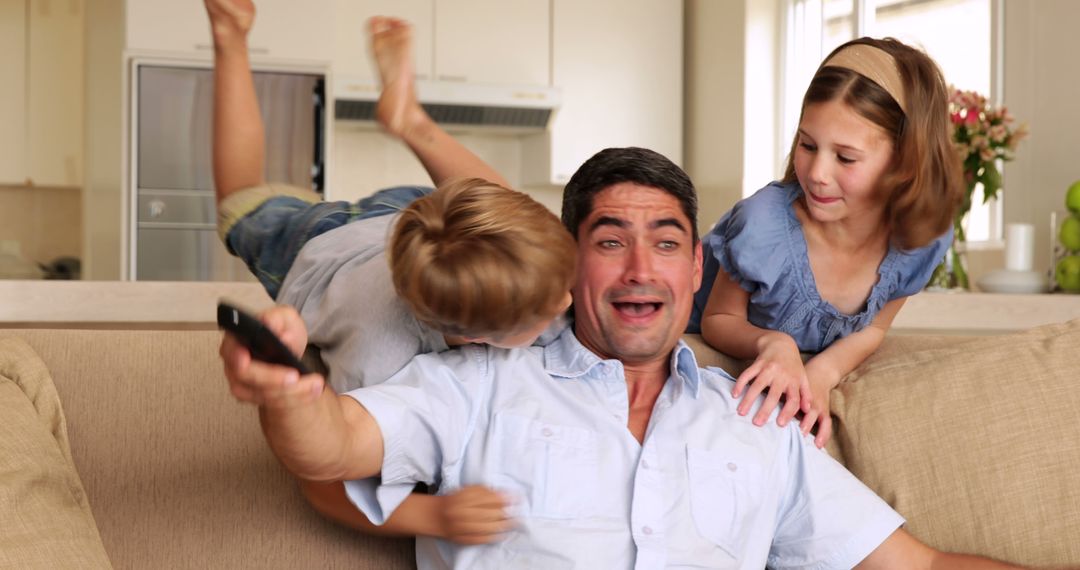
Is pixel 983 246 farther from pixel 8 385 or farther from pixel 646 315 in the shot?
pixel 8 385

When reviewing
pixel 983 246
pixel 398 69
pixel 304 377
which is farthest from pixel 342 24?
pixel 304 377

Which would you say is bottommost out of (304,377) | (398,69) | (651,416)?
(651,416)

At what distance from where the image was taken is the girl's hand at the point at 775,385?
166 cm

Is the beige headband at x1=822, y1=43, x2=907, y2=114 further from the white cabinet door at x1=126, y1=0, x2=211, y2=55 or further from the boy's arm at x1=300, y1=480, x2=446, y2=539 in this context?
the white cabinet door at x1=126, y1=0, x2=211, y2=55

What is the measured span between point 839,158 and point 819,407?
431 mm

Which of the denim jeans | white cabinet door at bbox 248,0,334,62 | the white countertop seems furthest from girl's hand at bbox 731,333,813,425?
white cabinet door at bbox 248,0,334,62

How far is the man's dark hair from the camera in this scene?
1.67 metres

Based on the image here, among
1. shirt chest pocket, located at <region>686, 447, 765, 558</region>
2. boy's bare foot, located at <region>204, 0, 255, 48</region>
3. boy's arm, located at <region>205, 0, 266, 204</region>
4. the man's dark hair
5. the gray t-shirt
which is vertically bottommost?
shirt chest pocket, located at <region>686, 447, 765, 558</region>

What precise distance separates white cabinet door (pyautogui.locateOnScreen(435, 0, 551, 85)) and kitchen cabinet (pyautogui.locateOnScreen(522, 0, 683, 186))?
0.29ft

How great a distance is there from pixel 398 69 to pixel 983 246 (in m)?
3.30

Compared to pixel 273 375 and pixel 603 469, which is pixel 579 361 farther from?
pixel 273 375

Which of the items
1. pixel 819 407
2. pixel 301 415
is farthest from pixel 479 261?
pixel 819 407

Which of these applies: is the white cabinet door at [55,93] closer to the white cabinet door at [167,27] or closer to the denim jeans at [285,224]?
the white cabinet door at [167,27]

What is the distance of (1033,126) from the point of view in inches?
168
